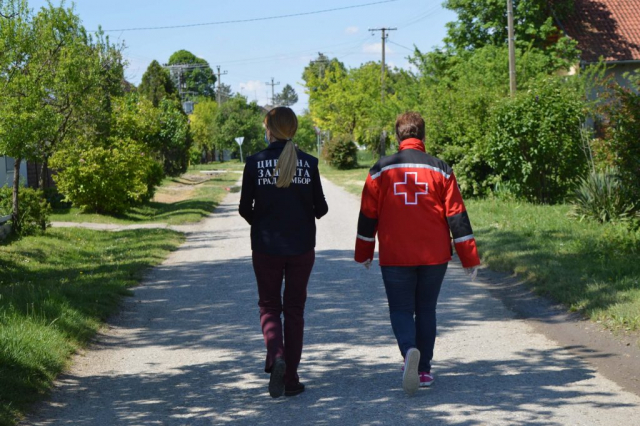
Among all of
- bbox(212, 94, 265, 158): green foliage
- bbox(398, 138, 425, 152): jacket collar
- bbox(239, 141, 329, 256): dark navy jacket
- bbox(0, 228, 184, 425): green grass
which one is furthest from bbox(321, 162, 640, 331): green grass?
bbox(212, 94, 265, 158): green foliage

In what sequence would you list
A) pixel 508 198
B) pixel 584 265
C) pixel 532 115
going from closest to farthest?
pixel 584 265, pixel 532 115, pixel 508 198

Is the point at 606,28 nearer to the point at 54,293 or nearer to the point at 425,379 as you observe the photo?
the point at 54,293

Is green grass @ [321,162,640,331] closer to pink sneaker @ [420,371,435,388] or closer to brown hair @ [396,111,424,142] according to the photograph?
pink sneaker @ [420,371,435,388]

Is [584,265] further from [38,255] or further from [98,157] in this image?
[98,157]

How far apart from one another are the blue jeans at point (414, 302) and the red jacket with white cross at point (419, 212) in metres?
0.10

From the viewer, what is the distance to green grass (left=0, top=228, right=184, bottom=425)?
5.93 meters

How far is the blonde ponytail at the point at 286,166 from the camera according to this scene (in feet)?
17.6

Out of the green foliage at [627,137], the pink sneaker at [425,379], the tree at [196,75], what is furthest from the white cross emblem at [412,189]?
the tree at [196,75]

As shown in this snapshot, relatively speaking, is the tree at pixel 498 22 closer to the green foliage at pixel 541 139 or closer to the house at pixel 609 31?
the house at pixel 609 31

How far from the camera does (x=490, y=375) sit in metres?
5.90

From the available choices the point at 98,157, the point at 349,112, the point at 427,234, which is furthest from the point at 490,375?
the point at 349,112

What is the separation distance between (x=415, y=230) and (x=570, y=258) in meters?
5.97

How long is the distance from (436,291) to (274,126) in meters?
1.52

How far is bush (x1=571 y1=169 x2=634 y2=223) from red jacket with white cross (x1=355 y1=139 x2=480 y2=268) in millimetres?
9677
